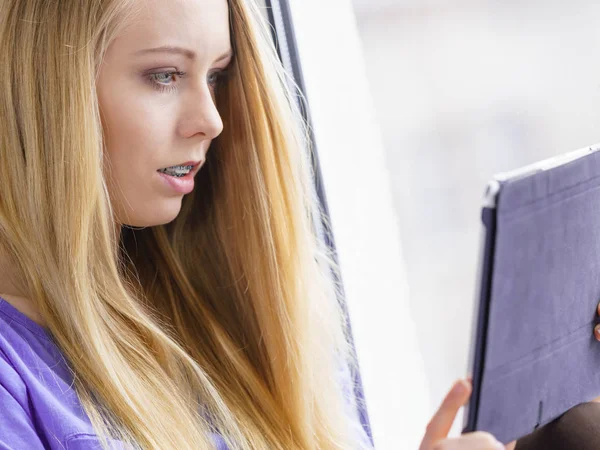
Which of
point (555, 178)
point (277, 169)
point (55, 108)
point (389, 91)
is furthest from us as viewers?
point (389, 91)

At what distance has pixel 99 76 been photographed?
0.88 metres

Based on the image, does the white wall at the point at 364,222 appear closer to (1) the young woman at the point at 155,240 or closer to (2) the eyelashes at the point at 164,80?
(1) the young woman at the point at 155,240

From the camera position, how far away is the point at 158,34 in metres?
0.87

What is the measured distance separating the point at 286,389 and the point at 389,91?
573 millimetres

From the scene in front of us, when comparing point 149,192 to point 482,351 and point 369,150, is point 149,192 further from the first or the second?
point 369,150

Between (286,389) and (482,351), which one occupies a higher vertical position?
(482,351)

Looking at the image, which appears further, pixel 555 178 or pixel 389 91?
pixel 389 91

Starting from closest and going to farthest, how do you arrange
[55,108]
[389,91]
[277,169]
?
[55,108] < [277,169] < [389,91]

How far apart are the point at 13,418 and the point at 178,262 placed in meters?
0.39

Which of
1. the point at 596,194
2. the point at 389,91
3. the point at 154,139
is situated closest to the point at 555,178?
the point at 596,194

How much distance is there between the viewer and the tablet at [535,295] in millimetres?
600

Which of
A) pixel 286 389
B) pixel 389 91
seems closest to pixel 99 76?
pixel 286 389

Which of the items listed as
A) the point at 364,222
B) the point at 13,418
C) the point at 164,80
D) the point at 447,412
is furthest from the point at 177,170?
the point at 364,222

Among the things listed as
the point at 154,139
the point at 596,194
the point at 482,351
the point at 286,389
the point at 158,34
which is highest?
the point at 158,34
